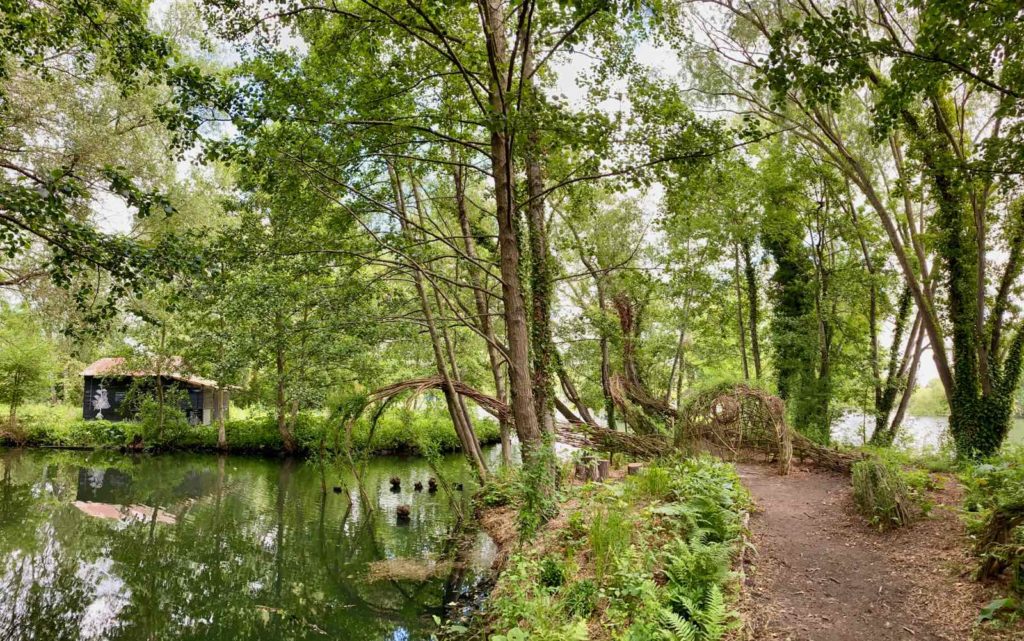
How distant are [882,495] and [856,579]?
1.59 meters

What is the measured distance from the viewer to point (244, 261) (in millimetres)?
7336

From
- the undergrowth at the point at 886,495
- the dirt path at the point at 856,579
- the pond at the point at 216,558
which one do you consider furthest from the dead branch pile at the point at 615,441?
the undergrowth at the point at 886,495

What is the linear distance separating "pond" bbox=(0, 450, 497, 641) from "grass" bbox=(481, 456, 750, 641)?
2.18m

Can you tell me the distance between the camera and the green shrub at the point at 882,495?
5969mm

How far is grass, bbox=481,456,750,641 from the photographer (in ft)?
13.6

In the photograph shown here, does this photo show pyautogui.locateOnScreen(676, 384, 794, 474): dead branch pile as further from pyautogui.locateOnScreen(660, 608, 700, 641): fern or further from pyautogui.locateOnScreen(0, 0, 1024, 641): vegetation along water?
pyautogui.locateOnScreen(660, 608, 700, 641): fern

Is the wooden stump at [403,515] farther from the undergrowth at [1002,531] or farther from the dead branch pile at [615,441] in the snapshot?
the undergrowth at [1002,531]

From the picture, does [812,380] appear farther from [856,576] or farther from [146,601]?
[146,601]

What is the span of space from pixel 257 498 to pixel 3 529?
15.9 feet

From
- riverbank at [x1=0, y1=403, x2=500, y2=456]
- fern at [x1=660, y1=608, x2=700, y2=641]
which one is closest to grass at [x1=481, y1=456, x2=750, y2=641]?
fern at [x1=660, y1=608, x2=700, y2=641]

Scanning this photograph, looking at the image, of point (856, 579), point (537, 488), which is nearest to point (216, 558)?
point (537, 488)

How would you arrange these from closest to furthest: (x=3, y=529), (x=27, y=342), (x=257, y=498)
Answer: (x=3, y=529) → (x=257, y=498) → (x=27, y=342)

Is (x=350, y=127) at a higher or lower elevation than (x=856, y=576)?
higher

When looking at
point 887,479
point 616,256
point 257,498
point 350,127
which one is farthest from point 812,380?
point 257,498
